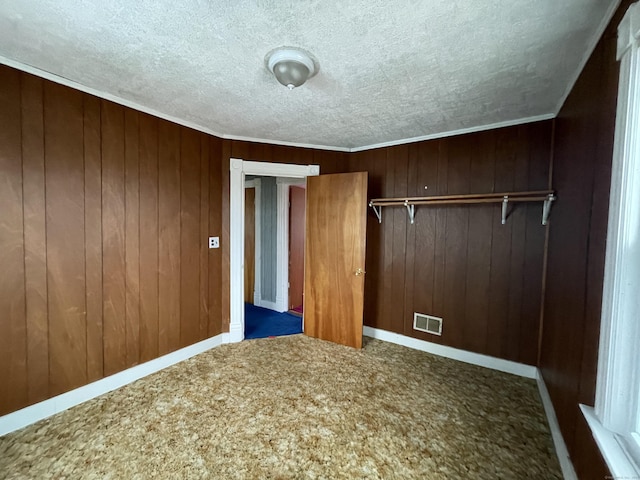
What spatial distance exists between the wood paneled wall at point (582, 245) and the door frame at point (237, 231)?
2563mm

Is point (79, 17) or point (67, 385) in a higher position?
point (79, 17)

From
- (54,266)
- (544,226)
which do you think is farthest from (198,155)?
(544,226)

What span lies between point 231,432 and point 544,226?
116 inches

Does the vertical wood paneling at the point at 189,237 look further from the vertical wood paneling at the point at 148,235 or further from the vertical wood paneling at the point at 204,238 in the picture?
the vertical wood paneling at the point at 148,235

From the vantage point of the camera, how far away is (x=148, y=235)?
7.70ft

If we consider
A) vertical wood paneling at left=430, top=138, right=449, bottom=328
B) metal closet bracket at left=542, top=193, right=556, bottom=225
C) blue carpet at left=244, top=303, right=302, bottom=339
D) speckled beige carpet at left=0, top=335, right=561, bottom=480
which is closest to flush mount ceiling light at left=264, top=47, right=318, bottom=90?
vertical wood paneling at left=430, top=138, right=449, bottom=328

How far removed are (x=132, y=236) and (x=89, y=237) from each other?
29 centimetres

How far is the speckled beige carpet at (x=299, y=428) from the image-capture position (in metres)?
1.48

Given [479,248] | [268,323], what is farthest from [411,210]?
[268,323]

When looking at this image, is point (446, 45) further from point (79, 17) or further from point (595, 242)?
point (79, 17)

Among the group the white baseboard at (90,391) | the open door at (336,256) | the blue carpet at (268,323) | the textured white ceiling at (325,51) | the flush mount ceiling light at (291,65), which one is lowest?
the blue carpet at (268,323)

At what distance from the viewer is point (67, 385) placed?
192 cm

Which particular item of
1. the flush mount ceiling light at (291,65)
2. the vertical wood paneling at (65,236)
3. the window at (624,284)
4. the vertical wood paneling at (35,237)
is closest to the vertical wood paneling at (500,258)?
the window at (624,284)

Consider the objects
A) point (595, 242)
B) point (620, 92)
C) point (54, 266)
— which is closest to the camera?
point (620, 92)
